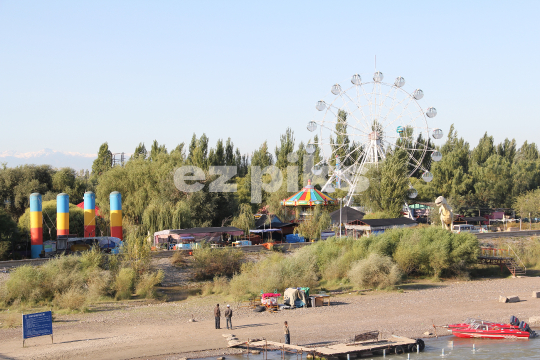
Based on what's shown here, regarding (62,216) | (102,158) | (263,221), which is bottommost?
(263,221)

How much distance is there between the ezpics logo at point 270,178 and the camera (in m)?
52.3

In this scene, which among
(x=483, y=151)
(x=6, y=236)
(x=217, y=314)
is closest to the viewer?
(x=217, y=314)

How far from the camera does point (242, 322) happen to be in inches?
894

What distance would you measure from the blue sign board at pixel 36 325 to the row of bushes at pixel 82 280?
7.20m

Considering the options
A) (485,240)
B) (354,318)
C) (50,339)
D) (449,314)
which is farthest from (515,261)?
(50,339)

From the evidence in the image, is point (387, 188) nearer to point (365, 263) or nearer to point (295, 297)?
point (365, 263)

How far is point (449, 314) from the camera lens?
24391 mm

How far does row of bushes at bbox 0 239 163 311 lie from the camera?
2752cm

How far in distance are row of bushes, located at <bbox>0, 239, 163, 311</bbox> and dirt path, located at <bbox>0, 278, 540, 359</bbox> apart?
7.65 ft

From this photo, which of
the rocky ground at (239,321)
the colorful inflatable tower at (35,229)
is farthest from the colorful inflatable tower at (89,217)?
→ the rocky ground at (239,321)

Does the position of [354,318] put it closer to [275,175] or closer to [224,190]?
[224,190]

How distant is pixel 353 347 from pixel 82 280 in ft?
56.1

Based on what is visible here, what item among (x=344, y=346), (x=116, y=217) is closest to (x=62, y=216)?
(x=116, y=217)

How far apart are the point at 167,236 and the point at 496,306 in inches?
966
